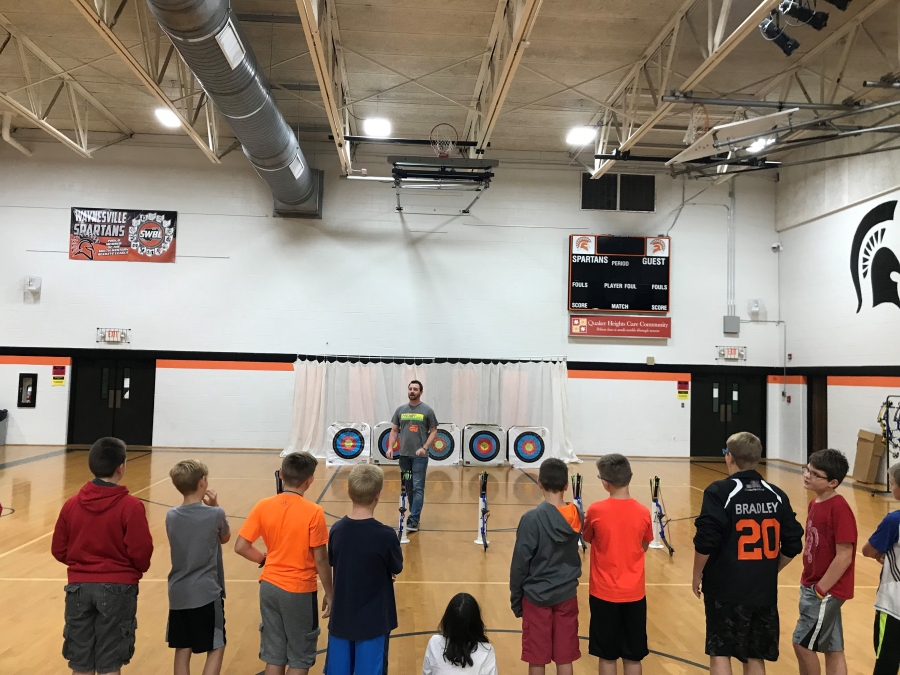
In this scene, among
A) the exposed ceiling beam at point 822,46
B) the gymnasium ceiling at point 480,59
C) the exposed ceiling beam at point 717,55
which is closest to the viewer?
the exposed ceiling beam at point 717,55

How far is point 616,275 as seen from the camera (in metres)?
13.3

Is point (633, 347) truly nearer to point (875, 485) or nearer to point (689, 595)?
point (875, 485)

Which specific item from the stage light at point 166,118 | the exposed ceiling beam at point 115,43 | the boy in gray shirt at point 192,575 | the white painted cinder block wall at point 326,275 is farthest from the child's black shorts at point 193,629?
the stage light at point 166,118

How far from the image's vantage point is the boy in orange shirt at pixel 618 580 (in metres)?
2.88

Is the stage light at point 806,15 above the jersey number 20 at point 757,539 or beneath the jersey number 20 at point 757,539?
above

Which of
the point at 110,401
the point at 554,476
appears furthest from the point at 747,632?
the point at 110,401

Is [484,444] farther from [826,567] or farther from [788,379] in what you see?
[826,567]

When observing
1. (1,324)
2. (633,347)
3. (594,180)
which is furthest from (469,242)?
(1,324)

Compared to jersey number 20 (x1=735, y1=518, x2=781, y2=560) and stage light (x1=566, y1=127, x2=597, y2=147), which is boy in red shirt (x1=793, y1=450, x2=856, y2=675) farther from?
stage light (x1=566, y1=127, x2=597, y2=147)

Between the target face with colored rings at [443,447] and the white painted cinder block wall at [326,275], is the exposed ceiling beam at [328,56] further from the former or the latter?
the target face with colored rings at [443,447]

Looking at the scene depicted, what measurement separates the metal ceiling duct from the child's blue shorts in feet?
17.3

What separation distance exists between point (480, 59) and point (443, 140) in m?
1.46

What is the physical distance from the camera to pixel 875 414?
1056 cm

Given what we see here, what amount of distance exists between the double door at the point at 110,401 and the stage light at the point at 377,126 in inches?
255
